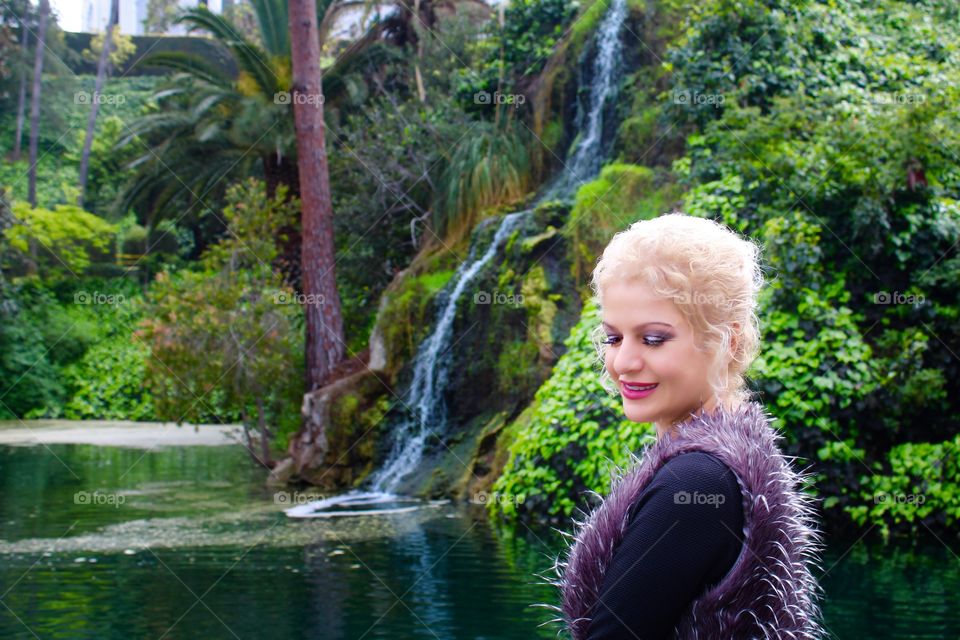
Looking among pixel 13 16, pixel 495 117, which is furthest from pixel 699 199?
pixel 13 16

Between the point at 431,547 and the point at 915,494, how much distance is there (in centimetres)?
400

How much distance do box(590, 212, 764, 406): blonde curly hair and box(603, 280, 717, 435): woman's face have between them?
0.6 inches

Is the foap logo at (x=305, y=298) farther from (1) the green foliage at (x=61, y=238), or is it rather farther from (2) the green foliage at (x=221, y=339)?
(1) the green foliage at (x=61, y=238)

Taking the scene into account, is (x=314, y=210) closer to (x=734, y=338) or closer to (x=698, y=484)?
(x=734, y=338)

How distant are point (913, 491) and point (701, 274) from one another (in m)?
7.66

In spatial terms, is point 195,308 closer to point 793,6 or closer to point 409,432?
point 409,432

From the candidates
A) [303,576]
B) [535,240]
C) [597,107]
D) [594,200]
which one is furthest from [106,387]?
[303,576]

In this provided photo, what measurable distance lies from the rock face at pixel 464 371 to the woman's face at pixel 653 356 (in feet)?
30.1

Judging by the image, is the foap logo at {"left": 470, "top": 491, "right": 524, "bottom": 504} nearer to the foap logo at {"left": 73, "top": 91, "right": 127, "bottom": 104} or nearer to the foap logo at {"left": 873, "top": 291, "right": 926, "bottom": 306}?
the foap logo at {"left": 873, "top": 291, "right": 926, "bottom": 306}

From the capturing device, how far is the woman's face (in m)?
1.59

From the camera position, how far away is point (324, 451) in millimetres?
12648

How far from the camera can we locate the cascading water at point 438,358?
478 inches

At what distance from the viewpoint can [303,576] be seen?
7.54m

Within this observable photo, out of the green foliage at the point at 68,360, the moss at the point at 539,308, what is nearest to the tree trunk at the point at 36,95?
the green foliage at the point at 68,360
